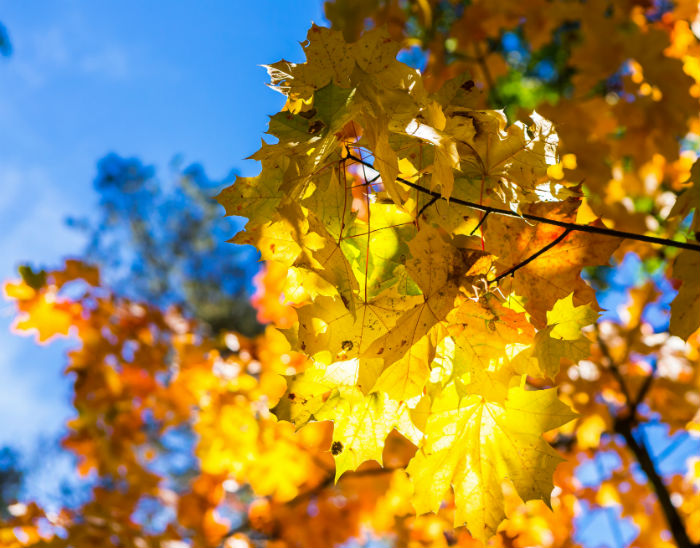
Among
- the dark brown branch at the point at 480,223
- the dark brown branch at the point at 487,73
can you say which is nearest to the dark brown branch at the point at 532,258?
the dark brown branch at the point at 480,223

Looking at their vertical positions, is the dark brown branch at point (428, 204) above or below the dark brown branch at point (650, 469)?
above

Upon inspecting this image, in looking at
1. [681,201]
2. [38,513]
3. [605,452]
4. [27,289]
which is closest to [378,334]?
[681,201]

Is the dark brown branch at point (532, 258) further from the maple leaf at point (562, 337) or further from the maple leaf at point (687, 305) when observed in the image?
the maple leaf at point (687, 305)

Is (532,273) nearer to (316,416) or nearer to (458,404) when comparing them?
(458,404)

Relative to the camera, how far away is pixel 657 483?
2061mm

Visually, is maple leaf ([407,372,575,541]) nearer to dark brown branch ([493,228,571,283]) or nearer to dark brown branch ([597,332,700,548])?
dark brown branch ([493,228,571,283])

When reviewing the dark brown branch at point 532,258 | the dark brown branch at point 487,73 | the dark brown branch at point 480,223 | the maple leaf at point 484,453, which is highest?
the dark brown branch at point 487,73

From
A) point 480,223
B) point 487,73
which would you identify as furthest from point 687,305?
point 487,73

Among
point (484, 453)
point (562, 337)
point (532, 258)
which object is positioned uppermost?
point (532, 258)

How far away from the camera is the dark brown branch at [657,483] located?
6.14ft

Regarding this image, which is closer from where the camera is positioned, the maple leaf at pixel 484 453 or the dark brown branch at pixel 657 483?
the maple leaf at pixel 484 453

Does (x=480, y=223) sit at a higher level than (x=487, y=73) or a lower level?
lower

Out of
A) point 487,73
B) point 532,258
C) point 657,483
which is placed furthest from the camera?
point 487,73

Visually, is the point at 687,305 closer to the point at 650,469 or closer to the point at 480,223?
the point at 480,223
